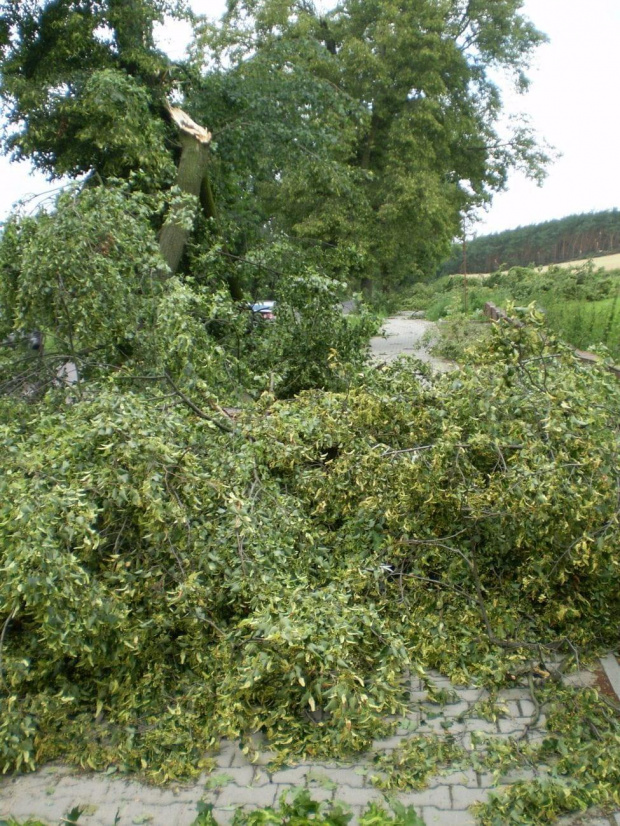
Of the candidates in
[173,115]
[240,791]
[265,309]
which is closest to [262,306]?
[265,309]

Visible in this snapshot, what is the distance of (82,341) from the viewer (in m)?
5.29

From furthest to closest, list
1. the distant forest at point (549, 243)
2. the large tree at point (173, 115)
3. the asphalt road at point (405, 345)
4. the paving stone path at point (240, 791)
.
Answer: the distant forest at point (549, 243) → the asphalt road at point (405, 345) → the large tree at point (173, 115) → the paving stone path at point (240, 791)

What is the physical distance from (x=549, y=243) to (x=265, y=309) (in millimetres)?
44436

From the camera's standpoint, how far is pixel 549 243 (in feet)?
158

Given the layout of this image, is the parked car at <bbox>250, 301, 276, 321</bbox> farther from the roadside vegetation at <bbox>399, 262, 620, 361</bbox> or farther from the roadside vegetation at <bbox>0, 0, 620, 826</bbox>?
the roadside vegetation at <bbox>399, 262, 620, 361</bbox>

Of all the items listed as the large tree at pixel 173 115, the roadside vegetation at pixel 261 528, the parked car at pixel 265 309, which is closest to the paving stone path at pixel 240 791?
the roadside vegetation at pixel 261 528

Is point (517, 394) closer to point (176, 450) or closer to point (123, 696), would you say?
point (176, 450)

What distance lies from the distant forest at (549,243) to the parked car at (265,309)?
92.4 ft

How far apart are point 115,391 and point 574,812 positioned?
3190 mm

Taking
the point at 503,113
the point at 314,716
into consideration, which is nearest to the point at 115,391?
the point at 314,716

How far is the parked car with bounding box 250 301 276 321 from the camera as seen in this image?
7.65 metres

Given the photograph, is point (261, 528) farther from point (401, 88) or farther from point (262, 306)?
point (401, 88)

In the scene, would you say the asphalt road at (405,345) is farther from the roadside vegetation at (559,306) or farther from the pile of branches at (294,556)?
the pile of branches at (294,556)

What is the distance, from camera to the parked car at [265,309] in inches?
301
